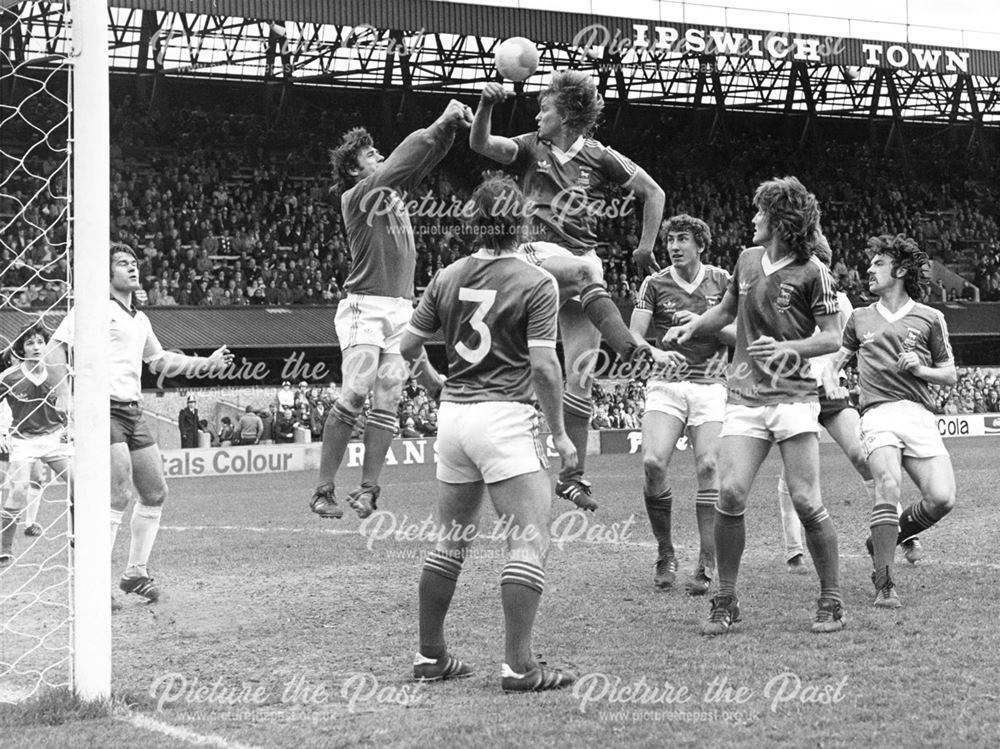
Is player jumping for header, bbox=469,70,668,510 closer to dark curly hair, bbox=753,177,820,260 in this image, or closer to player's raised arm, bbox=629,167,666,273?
player's raised arm, bbox=629,167,666,273

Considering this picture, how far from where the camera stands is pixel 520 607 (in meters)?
6.39

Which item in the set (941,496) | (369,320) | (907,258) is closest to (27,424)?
(369,320)

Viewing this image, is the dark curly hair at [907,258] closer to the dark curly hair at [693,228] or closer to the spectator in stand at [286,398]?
the dark curly hair at [693,228]

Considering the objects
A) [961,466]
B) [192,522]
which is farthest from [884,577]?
[961,466]

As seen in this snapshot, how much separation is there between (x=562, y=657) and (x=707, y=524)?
2582 millimetres

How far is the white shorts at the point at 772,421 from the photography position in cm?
771

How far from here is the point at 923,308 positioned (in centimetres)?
888

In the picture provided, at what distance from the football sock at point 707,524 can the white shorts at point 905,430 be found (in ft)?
4.03

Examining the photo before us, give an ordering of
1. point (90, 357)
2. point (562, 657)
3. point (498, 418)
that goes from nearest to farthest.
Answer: point (90, 357)
point (498, 418)
point (562, 657)

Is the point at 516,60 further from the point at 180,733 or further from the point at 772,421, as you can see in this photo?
the point at 180,733

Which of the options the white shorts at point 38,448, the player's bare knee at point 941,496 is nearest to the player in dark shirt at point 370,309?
the player's bare knee at point 941,496

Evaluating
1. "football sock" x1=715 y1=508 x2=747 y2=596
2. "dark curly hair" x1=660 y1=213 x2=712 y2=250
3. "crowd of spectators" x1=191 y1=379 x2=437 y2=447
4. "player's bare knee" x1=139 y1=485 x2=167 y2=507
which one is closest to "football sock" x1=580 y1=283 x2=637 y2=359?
"football sock" x1=715 y1=508 x2=747 y2=596

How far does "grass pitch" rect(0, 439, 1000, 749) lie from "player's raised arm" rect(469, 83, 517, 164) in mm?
2954

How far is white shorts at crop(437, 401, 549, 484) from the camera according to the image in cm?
642
